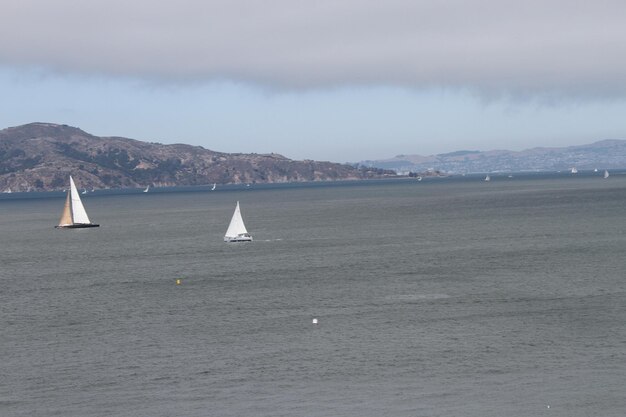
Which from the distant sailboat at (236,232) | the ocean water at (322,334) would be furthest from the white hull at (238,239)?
the ocean water at (322,334)

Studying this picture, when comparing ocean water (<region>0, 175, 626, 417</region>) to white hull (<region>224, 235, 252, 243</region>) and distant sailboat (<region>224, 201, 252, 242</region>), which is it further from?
distant sailboat (<region>224, 201, 252, 242</region>)

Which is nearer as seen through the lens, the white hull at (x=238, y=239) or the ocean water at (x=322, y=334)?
the ocean water at (x=322, y=334)

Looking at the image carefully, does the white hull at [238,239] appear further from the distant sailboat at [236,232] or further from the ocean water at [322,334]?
the ocean water at [322,334]

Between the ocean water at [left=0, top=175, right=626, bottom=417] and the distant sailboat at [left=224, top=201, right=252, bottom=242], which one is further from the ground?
the distant sailboat at [left=224, top=201, right=252, bottom=242]

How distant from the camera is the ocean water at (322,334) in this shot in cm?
6150

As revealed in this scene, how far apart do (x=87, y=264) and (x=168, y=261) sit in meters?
12.8

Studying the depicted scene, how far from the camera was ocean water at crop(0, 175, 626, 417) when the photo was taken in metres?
61.5

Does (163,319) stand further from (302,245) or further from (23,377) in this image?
(302,245)

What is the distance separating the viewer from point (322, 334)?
80750 millimetres

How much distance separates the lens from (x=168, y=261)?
142500 mm

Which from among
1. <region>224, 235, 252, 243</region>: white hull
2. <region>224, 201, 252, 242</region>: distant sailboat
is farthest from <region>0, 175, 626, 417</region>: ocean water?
<region>224, 201, 252, 242</region>: distant sailboat

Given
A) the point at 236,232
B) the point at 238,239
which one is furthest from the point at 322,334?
the point at 236,232

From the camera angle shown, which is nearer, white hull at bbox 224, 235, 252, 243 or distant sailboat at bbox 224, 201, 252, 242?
white hull at bbox 224, 235, 252, 243

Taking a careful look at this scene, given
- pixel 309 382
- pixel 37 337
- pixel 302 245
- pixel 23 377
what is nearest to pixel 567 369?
pixel 309 382
